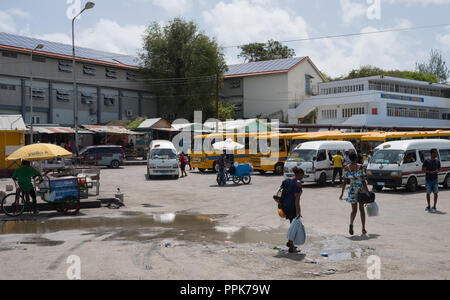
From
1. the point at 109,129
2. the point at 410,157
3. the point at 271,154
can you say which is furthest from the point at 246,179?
the point at 109,129

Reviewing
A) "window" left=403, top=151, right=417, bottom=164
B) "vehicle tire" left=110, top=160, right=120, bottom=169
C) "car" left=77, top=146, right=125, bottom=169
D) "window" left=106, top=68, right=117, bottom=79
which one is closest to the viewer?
"window" left=403, top=151, right=417, bottom=164

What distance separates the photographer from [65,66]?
1804 inches

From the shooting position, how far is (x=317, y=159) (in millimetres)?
22062

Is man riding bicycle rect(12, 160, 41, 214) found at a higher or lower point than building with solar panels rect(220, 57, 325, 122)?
lower

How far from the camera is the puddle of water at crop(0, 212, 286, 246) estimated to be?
10117 mm

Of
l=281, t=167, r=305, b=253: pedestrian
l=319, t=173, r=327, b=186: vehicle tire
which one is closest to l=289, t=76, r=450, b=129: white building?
l=319, t=173, r=327, b=186: vehicle tire

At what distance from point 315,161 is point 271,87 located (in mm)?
35554

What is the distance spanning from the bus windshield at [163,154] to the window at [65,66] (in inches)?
930

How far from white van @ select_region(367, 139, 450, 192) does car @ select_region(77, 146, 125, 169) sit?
21760 mm

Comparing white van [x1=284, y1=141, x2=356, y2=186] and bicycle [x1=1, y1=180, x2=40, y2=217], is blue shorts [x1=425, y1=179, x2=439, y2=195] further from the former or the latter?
bicycle [x1=1, y1=180, x2=40, y2=217]

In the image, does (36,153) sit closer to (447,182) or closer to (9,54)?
(447,182)
